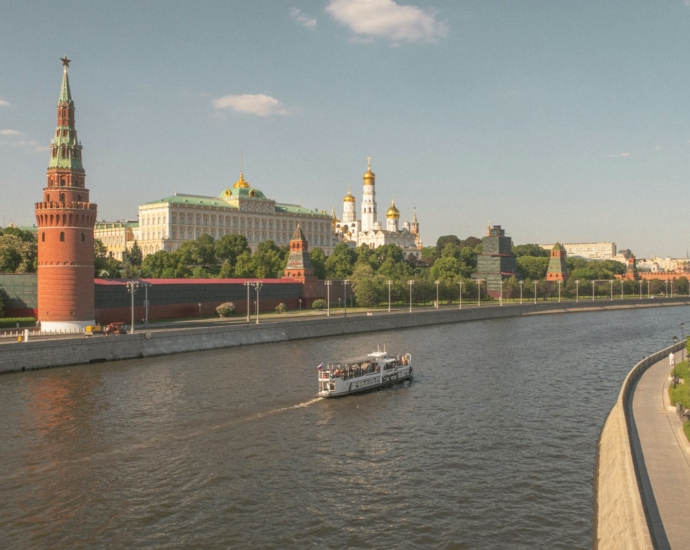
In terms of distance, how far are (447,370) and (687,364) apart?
720 inches

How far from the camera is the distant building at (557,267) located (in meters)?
179

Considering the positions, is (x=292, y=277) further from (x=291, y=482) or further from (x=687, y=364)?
(x=291, y=482)

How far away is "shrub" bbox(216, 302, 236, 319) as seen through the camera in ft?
285

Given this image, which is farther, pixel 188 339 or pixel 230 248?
pixel 230 248

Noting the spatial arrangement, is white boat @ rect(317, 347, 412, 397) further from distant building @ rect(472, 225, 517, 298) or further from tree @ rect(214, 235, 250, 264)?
distant building @ rect(472, 225, 517, 298)

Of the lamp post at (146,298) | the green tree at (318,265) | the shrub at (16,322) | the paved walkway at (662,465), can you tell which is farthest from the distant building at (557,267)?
the paved walkway at (662,465)

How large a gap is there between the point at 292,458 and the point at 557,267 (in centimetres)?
16006

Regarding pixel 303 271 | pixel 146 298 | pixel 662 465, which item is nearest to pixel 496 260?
pixel 303 271

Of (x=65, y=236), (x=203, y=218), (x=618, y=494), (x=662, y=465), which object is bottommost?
(x=618, y=494)

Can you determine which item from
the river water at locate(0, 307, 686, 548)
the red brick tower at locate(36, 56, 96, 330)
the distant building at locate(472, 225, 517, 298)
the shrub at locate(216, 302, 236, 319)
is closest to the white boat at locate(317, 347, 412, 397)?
the river water at locate(0, 307, 686, 548)

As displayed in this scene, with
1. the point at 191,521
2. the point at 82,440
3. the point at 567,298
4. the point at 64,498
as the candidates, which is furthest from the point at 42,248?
the point at 567,298

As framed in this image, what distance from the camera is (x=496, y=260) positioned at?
558 ft

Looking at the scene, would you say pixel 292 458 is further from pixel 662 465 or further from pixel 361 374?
pixel 361 374

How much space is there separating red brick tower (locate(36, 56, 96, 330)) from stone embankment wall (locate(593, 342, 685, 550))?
1989 inches
